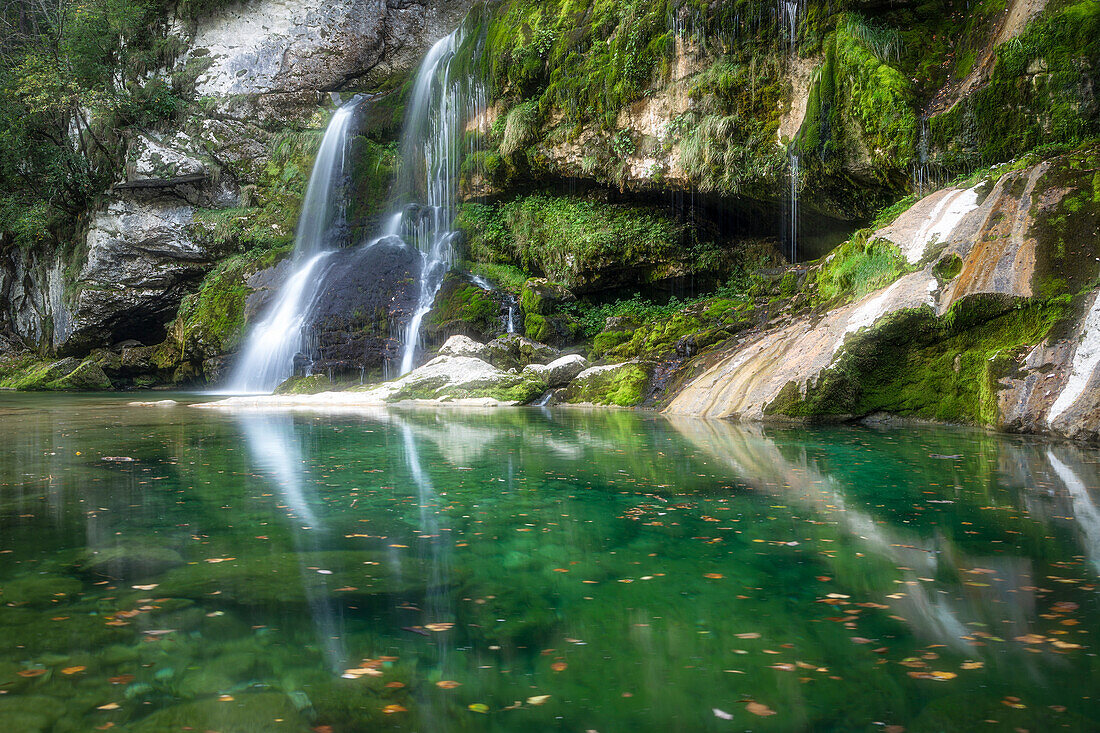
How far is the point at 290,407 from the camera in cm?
1370

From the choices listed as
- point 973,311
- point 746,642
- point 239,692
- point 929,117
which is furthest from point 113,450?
point 929,117

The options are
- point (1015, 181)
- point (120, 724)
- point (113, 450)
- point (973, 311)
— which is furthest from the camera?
point (1015, 181)

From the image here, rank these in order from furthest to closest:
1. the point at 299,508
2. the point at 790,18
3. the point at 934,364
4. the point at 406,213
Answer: the point at 406,213 < the point at 790,18 < the point at 934,364 < the point at 299,508

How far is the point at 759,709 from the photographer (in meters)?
2.00

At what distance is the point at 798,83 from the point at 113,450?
544 inches

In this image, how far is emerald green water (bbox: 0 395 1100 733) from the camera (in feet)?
6.63

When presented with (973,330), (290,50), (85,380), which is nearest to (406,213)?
(290,50)

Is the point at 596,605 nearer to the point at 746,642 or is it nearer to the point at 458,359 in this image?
the point at 746,642

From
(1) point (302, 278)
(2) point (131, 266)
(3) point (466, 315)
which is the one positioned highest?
(2) point (131, 266)

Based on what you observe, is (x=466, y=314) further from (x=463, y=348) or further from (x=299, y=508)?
(x=299, y=508)

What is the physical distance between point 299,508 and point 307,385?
13735mm

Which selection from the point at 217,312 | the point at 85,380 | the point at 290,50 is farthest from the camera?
the point at 290,50

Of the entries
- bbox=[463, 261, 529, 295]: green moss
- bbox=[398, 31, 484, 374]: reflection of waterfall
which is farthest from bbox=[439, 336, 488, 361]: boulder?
bbox=[398, 31, 484, 374]: reflection of waterfall

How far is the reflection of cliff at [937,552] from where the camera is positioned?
2609 mm
